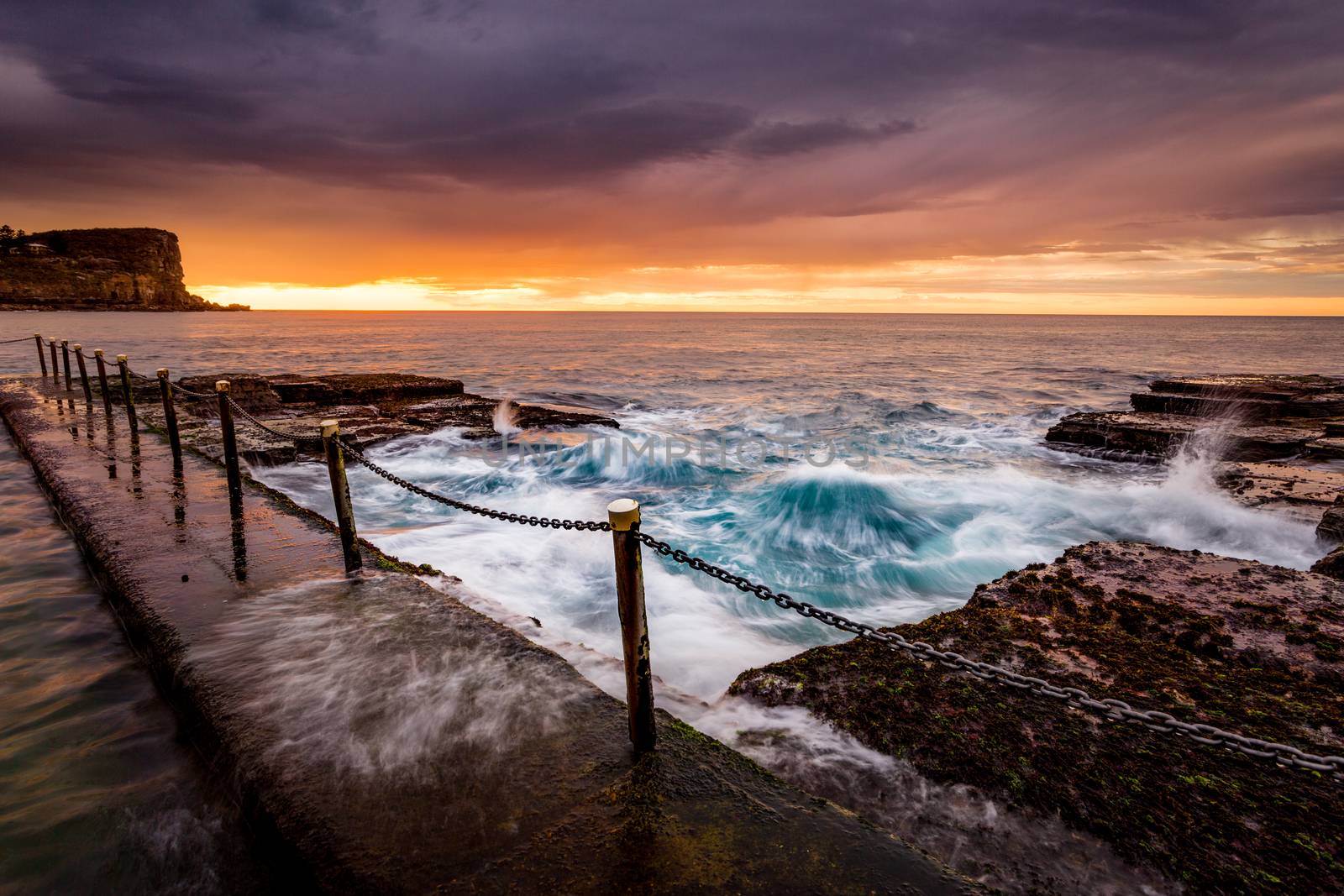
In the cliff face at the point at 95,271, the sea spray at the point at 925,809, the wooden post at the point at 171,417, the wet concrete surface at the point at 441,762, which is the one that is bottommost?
the sea spray at the point at 925,809

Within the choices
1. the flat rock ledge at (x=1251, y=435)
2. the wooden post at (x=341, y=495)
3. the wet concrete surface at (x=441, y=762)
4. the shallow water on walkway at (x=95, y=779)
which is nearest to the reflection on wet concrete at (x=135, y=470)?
the shallow water on walkway at (x=95, y=779)

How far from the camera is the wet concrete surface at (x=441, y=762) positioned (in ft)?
7.38

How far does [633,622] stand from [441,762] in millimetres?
1104

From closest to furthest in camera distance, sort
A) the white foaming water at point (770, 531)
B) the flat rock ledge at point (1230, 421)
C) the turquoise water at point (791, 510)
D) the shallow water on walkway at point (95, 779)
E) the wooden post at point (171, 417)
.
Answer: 1. the shallow water on walkway at point (95, 779)
2. the white foaming water at point (770, 531)
3. the turquoise water at point (791, 510)
4. the wooden post at point (171, 417)
5. the flat rock ledge at point (1230, 421)

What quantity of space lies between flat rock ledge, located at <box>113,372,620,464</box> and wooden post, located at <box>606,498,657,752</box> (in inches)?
428

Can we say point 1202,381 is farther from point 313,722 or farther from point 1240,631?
point 313,722

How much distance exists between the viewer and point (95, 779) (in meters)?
3.10

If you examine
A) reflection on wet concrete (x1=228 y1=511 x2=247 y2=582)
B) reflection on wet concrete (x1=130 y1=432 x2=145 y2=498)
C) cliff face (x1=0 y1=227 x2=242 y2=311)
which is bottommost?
reflection on wet concrete (x1=228 y1=511 x2=247 y2=582)

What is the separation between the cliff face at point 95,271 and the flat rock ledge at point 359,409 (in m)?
141

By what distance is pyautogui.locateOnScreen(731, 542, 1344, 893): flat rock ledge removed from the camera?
2414 millimetres

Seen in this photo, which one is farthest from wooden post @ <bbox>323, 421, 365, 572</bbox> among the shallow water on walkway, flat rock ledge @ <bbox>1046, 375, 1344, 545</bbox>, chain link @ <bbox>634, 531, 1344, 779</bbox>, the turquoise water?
flat rock ledge @ <bbox>1046, 375, 1344, 545</bbox>

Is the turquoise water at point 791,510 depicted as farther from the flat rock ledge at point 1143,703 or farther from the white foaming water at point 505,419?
the flat rock ledge at point 1143,703

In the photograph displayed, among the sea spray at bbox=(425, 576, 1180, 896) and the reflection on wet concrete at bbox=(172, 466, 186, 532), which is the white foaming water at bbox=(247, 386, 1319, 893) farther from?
the reflection on wet concrete at bbox=(172, 466, 186, 532)

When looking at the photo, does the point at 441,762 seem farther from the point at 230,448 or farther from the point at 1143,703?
the point at 230,448
